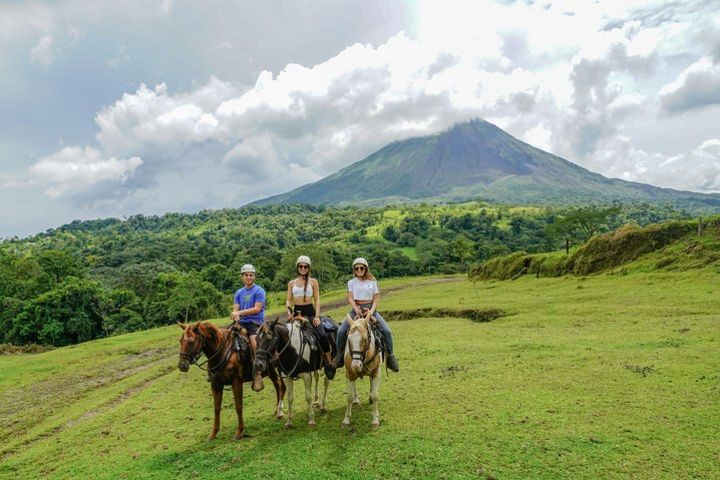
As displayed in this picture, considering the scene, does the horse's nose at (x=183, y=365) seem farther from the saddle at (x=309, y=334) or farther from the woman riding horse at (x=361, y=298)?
the woman riding horse at (x=361, y=298)

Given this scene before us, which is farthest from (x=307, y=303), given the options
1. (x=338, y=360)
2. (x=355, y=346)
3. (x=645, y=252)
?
(x=645, y=252)

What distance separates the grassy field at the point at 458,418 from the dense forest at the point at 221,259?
94.8ft

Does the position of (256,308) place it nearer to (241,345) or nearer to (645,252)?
(241,345)

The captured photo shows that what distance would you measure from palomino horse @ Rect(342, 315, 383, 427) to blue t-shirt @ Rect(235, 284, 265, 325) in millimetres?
1923

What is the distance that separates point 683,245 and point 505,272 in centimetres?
1422

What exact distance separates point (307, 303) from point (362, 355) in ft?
6.12

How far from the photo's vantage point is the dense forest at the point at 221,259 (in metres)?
40.6

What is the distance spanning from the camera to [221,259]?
93.5 m

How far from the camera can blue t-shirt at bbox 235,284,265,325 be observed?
8391 millimetres

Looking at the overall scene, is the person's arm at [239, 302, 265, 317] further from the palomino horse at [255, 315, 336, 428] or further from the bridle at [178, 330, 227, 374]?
the bridle at [178, 330, 227, 374]

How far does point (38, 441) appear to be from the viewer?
31.2 feet

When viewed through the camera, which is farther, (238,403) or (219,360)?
(238,403)

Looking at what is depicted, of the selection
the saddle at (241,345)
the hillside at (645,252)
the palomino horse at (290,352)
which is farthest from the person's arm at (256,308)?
the hillside at (645,252)

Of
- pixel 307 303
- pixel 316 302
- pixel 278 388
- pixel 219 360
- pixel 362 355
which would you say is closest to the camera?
pixel 362 355
